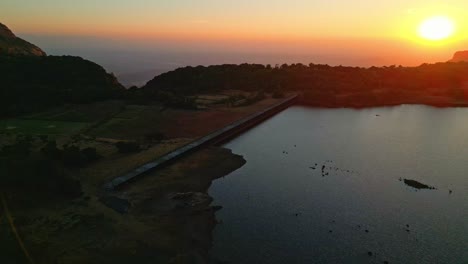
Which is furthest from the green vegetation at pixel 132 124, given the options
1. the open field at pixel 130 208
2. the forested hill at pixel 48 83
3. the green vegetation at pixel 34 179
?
the green vegetation at pixel 34 179

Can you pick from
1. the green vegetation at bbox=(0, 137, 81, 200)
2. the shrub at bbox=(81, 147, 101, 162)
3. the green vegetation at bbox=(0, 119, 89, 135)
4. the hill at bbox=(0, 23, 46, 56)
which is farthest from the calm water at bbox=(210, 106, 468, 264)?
the hill at bbox=(0, 23, 46, 56)

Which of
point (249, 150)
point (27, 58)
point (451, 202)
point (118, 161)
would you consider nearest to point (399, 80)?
point (249, 150)

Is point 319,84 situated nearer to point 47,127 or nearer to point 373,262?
point 47,127

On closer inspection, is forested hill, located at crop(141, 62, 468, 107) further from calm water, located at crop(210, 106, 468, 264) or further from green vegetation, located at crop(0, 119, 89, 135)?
calm water, located at crop(210, 106, 468, 264)

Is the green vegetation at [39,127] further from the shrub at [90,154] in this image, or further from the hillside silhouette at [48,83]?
the shrub at [90,154]

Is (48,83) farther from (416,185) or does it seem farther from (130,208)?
(416,185)

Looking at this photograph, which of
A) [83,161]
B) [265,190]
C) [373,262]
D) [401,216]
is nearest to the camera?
[373,262]
